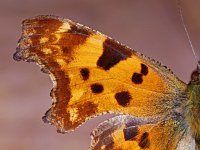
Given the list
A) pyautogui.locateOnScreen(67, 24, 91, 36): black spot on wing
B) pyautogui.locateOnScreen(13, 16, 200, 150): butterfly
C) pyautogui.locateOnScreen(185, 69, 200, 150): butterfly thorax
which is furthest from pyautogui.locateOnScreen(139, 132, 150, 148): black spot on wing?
pyautogui.locateOnScreen(67, 24, 91, 36): black spot on wing

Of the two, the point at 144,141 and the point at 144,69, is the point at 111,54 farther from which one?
the point at 144,141

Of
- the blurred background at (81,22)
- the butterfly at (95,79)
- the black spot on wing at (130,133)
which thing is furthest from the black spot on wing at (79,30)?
the blurred background at (81,22)

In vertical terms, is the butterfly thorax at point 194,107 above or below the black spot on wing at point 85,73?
below

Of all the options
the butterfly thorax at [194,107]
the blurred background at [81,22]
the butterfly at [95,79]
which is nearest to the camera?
the butterfly at [95,79]

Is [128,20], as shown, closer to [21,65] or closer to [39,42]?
[21,65]

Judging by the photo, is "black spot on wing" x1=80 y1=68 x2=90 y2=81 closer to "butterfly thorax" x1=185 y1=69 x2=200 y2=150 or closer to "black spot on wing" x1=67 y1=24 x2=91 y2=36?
"black spot on wing" x1=67 y1=24 x2=91 y2=36

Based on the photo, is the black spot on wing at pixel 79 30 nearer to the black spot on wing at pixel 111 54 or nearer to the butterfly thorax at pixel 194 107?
the black spot on wing at pixel 111 54

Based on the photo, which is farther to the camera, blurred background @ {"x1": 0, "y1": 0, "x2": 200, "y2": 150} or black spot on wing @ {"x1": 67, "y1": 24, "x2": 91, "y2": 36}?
blurred background @ {"x1": 0, "y1": 0, "x2": 200, "y2": 150}
